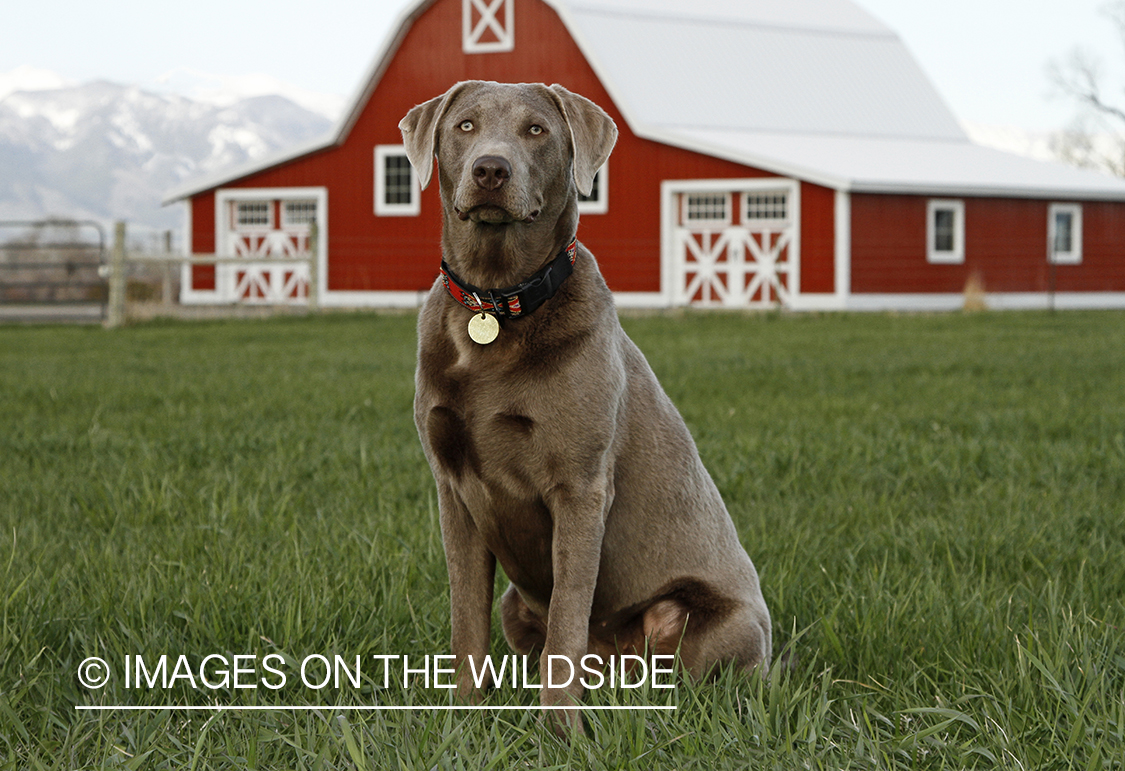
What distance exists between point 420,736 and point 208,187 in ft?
93.7

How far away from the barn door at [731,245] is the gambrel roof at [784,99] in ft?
3.62

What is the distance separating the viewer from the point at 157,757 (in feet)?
8.32

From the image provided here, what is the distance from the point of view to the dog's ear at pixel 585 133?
108 inches

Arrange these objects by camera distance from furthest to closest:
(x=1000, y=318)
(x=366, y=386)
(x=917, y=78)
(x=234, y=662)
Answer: (x=917, y=78), (x=1000, y=318), (x=366, y=386), (x=234, y=662)

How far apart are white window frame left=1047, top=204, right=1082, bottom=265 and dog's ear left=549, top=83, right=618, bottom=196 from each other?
90.2 ft

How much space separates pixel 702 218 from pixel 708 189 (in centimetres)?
83

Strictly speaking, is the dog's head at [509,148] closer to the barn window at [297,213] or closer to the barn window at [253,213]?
the barn window at [297,213]

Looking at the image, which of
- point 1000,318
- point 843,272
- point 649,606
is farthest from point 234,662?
point 843,272

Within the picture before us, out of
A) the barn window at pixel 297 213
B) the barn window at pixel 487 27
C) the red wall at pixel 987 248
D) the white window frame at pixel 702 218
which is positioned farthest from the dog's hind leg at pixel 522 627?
the barn window at pixel 297 213

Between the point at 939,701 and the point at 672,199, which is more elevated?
the point at 672,199

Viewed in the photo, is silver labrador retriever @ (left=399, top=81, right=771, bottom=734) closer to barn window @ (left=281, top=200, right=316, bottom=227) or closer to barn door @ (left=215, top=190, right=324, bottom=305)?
barn door @ (left=215, top=190, right=324, bottom=305)

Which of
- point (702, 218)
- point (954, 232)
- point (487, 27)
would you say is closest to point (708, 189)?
point (702, 218)

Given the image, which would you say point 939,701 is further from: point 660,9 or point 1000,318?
point 660,9

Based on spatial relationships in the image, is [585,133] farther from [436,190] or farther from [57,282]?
[436,190]
